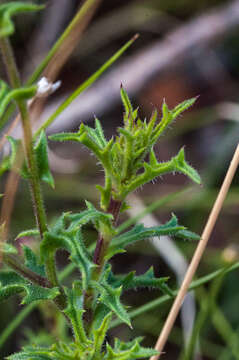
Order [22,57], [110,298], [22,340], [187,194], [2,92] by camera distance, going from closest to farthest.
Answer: [2,92]
[110,298]
[22,340]
[187,194]
[22,57]

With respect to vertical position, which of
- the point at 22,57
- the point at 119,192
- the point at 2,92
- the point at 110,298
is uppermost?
the point at 22,57

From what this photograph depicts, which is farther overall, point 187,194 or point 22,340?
point 187,194

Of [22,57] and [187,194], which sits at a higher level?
[22,57]

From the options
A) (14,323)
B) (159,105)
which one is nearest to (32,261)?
(14,323)

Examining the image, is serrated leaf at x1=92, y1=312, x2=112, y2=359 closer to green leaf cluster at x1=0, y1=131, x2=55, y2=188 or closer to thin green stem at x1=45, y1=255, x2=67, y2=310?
thin green stem at x1=45, y1=255, x2=67, y2=310

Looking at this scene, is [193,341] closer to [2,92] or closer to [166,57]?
[2,92]

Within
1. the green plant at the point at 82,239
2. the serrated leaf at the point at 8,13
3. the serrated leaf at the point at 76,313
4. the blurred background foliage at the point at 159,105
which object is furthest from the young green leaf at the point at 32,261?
the blurred background foliage at the point at 159,105

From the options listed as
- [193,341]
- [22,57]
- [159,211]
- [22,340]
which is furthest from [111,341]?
[22,57]

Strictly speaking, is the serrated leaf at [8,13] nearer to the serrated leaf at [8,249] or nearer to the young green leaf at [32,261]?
the serrated leaf at [8,249]
